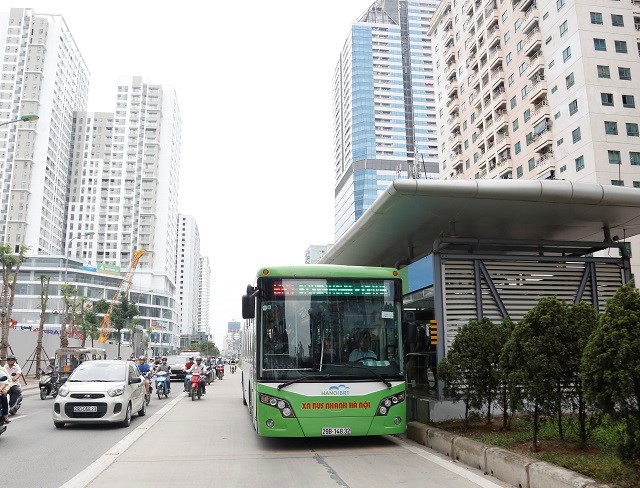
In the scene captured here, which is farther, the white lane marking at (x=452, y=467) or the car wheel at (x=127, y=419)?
the car wheel at (x=127, y=419)

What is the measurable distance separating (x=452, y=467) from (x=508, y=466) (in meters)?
1.12

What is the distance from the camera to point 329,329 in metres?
8.86

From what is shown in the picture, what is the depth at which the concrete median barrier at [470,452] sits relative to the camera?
7.34 metres

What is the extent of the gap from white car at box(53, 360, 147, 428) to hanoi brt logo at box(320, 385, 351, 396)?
5.99 metres

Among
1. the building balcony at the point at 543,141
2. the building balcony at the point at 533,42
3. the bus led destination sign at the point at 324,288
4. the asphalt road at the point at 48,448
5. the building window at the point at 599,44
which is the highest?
the building balcony at the point at 533,42

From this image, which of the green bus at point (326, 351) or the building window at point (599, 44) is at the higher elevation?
the building window at point (599, 44)

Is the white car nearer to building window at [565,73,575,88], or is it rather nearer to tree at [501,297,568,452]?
tree at [501,297,568,452]

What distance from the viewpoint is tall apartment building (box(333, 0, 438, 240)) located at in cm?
13275

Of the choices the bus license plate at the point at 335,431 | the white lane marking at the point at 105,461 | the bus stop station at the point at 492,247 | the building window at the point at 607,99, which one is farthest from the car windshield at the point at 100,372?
the building window at the point at 607,99

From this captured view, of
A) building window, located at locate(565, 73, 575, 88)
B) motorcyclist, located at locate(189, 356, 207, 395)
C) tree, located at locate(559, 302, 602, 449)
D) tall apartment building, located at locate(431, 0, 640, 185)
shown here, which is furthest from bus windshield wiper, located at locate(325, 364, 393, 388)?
building window, located at locate(565, 73, 575, 88)

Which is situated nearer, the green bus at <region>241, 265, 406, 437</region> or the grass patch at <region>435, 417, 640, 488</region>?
the grass patch at <region>435, 417, 640, 488</region>

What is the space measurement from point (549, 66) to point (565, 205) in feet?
144

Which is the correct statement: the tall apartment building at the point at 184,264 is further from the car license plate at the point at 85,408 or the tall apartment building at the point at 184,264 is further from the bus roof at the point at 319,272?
the bus roof at the point at 319,272

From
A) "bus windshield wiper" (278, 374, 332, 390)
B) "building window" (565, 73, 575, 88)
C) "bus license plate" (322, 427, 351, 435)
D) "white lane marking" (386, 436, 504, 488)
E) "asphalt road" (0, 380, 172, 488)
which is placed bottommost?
"asphalt road" (0, 380, 172, 488)
